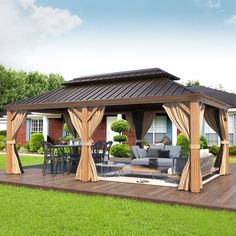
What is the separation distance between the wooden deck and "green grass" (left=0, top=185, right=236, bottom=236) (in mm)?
266

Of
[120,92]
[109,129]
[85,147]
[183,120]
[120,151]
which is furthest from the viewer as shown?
[109,129]

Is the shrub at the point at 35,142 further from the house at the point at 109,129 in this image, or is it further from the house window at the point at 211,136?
the house window at the point at 211,136

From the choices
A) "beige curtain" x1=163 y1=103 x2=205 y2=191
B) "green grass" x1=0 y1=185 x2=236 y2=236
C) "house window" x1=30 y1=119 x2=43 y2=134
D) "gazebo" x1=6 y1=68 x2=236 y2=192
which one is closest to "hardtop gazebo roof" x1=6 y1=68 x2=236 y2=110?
"gazebo" x1=6 y1=68 x2=236 y2=192

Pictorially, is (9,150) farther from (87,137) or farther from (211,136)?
(211,136)

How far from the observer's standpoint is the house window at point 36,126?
25328 mm

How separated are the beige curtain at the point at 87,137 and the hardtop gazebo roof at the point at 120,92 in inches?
11.1

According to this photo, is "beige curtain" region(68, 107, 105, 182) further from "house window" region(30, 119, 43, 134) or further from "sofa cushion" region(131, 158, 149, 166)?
"house window" region(30, 119, 43, 134)

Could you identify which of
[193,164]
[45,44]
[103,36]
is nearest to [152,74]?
[193,164]

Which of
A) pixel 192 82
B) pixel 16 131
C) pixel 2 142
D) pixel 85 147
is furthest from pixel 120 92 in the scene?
pixel 192 82

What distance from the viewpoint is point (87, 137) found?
9836 mm

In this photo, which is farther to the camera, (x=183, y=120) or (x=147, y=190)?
(x=183, y=120)

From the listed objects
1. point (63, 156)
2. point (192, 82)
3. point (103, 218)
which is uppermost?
point (192, 82)

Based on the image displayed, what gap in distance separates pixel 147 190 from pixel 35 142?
53.6 ft

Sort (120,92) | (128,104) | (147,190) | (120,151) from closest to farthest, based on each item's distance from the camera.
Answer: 1. (147,190)
2. (128,104)
3. (120,92)
4. (120,151)
